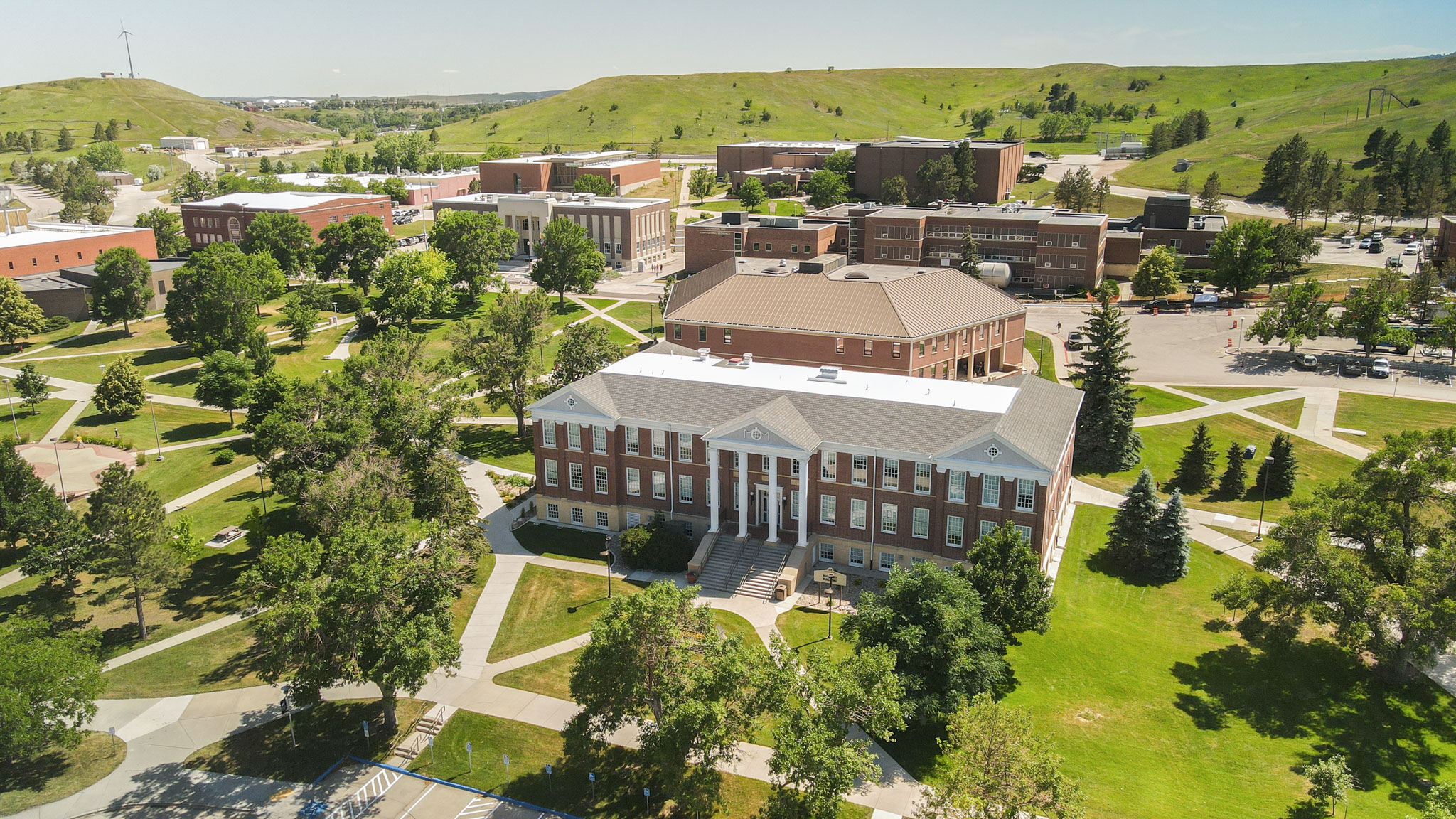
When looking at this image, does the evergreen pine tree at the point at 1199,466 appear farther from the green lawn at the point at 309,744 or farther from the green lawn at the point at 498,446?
the green lawn at the point at 309,744

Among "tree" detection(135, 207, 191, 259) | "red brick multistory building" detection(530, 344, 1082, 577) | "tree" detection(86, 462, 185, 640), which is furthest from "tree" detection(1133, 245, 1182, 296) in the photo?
"tree" detection(135, 207, 191, 259)

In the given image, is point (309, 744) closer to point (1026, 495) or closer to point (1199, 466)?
point (1026, 495)

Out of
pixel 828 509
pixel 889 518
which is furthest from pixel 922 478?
pixel 828 509

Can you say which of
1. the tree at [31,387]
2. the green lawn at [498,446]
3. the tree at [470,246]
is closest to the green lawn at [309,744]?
the green lawn at [498,446]

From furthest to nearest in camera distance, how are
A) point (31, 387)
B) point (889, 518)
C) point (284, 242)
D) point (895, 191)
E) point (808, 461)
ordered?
point (895, 191) → point (284, 242) → point (31, 387) → point (808, 461) → point (889, 518)

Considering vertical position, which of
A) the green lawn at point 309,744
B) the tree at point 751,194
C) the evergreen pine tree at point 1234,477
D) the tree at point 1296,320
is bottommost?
the green lawn at point 309,744

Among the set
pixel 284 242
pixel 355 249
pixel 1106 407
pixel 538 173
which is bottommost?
pixel 1106 407

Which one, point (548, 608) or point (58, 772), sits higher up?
point (548, 608)

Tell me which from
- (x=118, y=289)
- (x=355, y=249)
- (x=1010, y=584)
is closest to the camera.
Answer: (x=1010, y=584)
